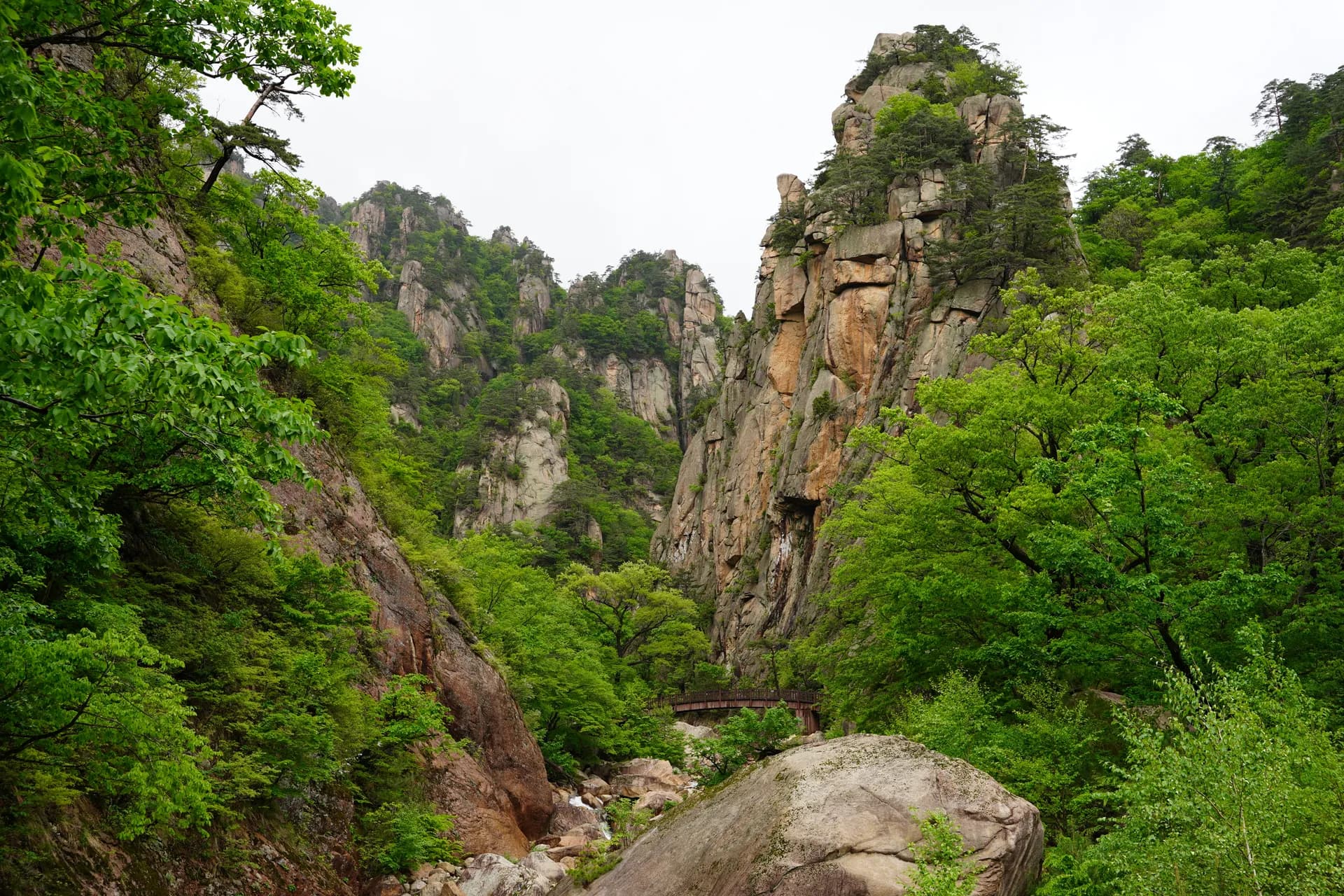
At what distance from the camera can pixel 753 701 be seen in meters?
36.6

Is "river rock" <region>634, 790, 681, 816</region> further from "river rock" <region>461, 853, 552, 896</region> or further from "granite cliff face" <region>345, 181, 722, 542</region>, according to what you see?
"granite cliff face" <region>345, 181, 722, 542</region>

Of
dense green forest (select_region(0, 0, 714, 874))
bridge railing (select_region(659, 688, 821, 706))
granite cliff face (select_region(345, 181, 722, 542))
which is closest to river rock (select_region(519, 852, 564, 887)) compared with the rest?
dense green forest (select_region(0, 0, 714, 874))

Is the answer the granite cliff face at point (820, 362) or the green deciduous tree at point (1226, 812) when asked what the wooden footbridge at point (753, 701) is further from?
the green deciduous tree at point (1226, 812)

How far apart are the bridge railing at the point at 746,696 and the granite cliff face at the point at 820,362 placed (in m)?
4.26

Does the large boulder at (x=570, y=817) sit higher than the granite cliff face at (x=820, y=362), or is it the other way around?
the granite cliff face at (x=820, y=362)

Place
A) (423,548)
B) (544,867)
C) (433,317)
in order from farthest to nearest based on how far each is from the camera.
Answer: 1. (433,317)
2. (423,548)
3. (544,867)

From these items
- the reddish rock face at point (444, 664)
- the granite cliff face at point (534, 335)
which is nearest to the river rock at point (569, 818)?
the reddish rock face at point (444, 664)

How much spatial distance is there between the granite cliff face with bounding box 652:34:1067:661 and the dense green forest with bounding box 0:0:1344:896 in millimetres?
13470

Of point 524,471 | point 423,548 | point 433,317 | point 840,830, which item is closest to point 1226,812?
point 840,830

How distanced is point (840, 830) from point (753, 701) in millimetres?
31377

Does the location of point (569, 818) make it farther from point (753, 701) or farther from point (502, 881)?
point (753, 701)

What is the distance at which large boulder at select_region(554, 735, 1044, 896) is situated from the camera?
6.27 m

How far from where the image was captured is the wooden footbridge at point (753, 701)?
35.6 m

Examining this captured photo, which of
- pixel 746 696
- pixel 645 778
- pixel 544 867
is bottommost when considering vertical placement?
pixel 746 696
